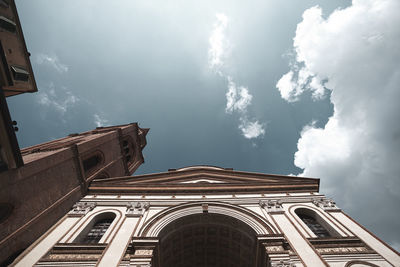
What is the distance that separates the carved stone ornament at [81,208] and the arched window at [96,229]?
903 mm

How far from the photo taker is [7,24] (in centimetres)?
1045

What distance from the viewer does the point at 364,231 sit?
Result: 10.3m

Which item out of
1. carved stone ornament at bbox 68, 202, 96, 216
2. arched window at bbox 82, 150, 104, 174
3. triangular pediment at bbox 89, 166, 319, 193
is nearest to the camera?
carved stone ornament at bbox 68, 202, 96, 216

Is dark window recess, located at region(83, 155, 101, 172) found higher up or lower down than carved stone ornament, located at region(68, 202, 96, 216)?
higher up

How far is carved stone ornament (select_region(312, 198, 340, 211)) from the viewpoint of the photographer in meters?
12.4

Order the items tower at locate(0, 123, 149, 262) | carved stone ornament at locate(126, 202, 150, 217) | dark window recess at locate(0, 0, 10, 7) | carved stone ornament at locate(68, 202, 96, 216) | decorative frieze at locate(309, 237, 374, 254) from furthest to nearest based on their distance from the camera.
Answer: carved stone ornament at locate(68, 202, 96, 216) < carved stone ornament at locate(126, 202, 150, 217) < dark window recess at locate(0, 0, 10, 7) < decorative frieze at locate(309, 237, 374, 254) < tower at locate(0, 123, 149, 262)

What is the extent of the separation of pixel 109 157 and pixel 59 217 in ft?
30.7

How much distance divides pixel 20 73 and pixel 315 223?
19.6m

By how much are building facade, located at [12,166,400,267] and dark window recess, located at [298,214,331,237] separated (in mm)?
54

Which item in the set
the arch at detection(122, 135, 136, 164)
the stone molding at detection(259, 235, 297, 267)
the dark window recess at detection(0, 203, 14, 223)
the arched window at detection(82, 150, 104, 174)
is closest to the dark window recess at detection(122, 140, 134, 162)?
the arch at detection(122, 135, 136, 164)

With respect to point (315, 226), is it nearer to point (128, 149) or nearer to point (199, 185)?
point (199, 185)

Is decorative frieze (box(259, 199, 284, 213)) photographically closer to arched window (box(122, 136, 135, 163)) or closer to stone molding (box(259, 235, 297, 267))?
stone molding (box(259, 235, 297, 267))

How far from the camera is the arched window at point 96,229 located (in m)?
10.5

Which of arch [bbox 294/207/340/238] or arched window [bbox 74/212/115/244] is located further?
arch [bbox 294/207/340/238]
